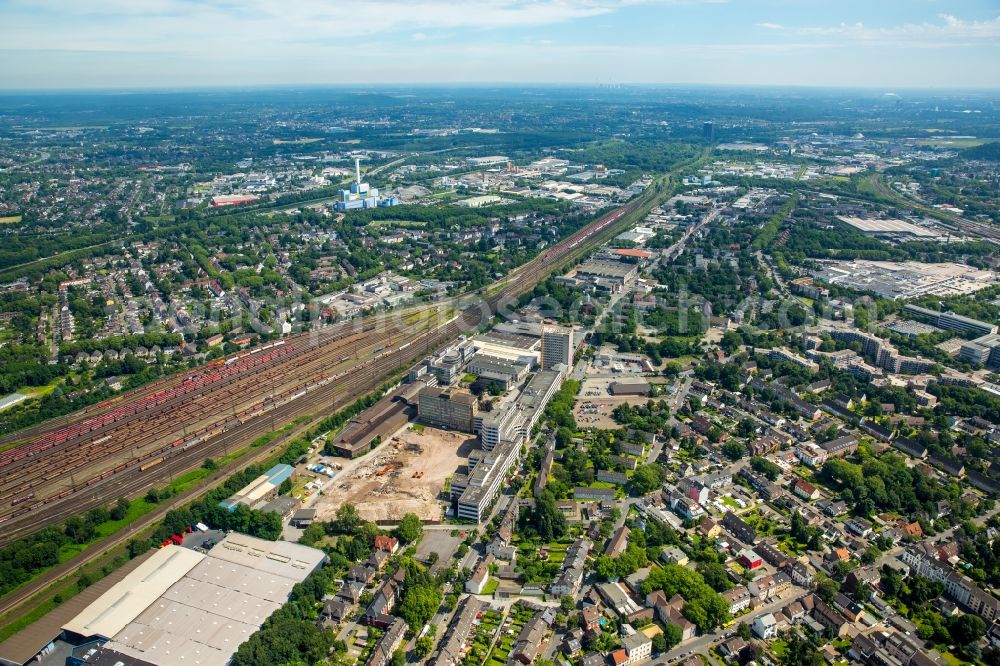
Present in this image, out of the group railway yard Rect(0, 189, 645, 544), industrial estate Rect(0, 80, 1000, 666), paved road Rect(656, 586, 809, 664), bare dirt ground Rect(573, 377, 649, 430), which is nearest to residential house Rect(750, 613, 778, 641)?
industrial estate Rect(0, 80, 1000, 666)

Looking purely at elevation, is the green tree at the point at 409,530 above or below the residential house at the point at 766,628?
above

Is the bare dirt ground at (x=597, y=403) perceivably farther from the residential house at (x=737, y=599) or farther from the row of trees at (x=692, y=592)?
the residential house at (x=737, y=599)

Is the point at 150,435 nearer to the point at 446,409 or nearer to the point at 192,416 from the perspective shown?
the point at 192,416

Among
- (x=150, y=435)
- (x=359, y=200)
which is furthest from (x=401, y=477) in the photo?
(x=359, y=200)

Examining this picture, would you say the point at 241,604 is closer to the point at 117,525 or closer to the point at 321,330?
the point at 117,525

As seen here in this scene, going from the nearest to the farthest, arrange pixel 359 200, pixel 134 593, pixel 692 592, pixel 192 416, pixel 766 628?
pixel 766 628
pixel 692 592
pixel 134 593
pixel 192 416
pixel 359 200

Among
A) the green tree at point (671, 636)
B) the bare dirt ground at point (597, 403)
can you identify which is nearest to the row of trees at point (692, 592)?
the green tree at point (671, 636)

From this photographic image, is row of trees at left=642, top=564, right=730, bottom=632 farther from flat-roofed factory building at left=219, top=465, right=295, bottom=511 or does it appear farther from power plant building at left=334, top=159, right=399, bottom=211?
power plant building at left=334, top=159, right=399, bottom=211
